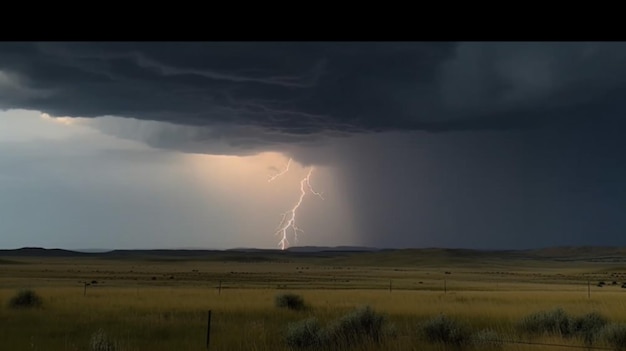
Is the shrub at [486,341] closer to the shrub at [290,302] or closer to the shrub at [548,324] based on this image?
the shrub at [548,324]

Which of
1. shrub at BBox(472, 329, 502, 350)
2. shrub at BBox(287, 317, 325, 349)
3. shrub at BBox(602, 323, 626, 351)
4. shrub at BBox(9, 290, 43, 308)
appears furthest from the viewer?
shrub at BBox(9, 290, 43, 308)

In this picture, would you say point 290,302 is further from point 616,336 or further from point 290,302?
point 616,336

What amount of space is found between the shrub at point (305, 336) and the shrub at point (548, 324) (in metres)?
6.28

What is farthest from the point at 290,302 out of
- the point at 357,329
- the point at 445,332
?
the point at 445,332

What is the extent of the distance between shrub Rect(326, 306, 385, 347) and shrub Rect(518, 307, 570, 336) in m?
4.47

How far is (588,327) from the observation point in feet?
49.9

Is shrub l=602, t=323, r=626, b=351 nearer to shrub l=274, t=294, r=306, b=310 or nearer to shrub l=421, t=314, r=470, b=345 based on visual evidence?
shrub l=421, t=314, r=470, b=345

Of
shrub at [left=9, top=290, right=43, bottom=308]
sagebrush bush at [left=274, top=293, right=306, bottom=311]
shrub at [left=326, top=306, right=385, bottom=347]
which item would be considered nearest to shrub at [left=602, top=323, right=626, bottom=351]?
shrub at [left=326, top=306, right=385, bottom=347]

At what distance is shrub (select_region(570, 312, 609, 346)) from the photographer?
1377cm
